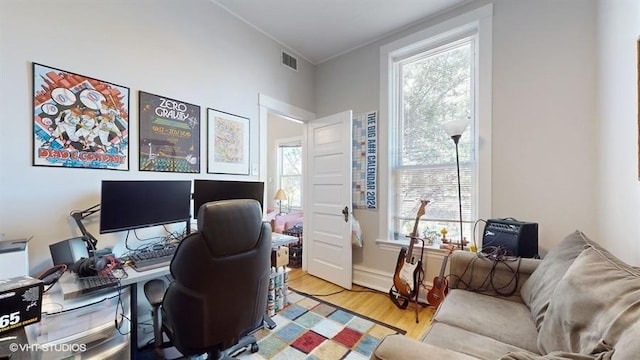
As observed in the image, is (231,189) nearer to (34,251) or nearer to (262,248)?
(262,248)

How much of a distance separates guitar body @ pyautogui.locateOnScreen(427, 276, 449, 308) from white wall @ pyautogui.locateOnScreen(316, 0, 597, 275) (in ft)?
2.58

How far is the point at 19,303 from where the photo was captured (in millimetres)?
969

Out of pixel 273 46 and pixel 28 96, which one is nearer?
pixel 28 96

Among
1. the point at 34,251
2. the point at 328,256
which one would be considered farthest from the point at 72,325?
the point at 328,256

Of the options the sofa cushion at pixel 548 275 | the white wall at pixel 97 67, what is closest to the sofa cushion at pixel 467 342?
the sofa cushion at pixel 548 275

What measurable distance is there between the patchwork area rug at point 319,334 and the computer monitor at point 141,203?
1.13 meters

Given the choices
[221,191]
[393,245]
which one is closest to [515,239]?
[393,245]

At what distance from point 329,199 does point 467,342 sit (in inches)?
84.6

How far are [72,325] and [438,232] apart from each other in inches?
112

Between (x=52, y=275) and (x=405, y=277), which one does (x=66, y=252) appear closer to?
(x=52, y=275)

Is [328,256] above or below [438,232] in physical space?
below

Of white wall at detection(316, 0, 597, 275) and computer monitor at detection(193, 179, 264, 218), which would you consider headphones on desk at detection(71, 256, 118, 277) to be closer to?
computer monitor at detection(193, 179, 264, 218)

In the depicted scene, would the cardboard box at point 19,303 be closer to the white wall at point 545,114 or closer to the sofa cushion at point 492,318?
the sofa cushion at point 492,318

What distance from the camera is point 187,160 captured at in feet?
7.13
